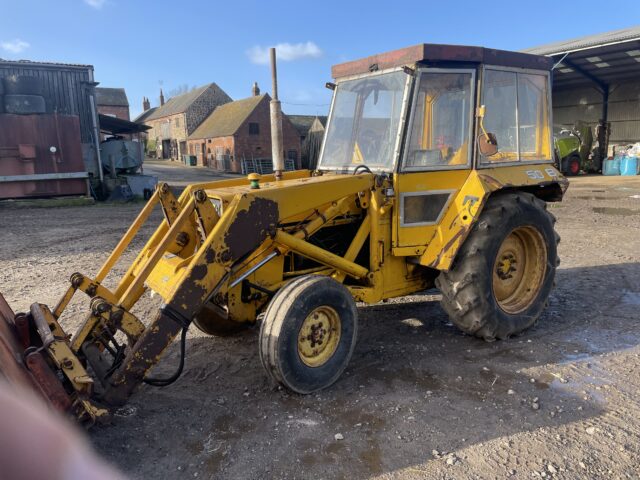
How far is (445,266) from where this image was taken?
421 cm

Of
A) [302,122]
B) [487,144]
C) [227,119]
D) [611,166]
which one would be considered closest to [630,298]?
[487,144]

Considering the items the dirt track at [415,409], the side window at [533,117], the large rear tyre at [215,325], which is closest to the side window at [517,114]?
the side window at [533,117]

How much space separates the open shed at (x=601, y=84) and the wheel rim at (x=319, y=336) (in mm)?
20393

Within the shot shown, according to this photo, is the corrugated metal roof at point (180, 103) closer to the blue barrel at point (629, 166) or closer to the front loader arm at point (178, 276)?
the blue barrel at point (629, 166)

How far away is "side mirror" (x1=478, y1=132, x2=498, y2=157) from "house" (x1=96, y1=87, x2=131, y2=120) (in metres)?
55.7

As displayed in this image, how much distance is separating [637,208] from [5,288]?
13.6 meters

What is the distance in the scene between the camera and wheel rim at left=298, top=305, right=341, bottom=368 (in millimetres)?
3586

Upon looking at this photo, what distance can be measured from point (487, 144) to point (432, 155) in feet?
1.58

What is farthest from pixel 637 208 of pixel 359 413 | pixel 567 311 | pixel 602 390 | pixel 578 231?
pixel 359 413

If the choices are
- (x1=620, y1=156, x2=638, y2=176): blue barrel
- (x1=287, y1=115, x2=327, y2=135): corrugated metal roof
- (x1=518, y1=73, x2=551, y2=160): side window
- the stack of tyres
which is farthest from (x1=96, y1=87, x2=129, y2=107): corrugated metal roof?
(x1=518, y1=73, x2=551, y2=160): side window

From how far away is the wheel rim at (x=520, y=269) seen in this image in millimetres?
4758

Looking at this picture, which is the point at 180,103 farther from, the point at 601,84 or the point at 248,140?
the point at 601,84

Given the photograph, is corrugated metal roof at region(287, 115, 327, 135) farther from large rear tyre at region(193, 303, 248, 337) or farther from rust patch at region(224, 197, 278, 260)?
rust patch at region(224, 197, 278, 260)

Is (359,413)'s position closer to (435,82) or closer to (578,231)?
(435,82)
